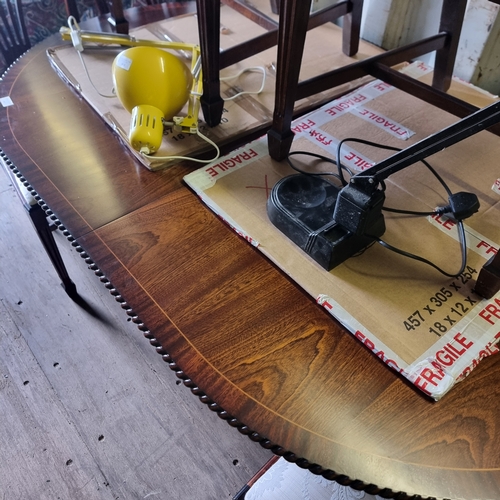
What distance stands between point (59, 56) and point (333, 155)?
27.9 inches

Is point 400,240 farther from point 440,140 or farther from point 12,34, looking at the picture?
point 12,34

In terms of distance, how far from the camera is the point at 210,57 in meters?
0.83

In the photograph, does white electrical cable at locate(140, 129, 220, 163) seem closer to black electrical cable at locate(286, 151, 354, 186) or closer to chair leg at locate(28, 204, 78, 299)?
black electrical cable at locate(286, 151, 354, 186)

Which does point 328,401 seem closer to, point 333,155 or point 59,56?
point 333,155

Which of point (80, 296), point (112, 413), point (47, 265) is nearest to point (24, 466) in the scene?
point (112, 413)

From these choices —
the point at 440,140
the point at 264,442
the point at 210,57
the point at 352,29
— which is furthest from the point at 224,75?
the point at 264,442

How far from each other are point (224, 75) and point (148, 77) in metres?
0.28

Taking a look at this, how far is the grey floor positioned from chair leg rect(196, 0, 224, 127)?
64cm

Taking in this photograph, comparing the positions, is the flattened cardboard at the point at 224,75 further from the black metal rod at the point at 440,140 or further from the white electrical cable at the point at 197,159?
the black metal rod at the point at 440,140

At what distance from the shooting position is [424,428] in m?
0.52

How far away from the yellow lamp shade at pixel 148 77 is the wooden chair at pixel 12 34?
2.83 feet

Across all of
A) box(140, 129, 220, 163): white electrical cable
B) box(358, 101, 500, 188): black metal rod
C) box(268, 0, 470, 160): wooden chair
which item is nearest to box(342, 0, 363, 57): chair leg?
box(268, 0, 470, 160): wooden chair

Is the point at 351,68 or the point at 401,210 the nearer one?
the point at 401,210

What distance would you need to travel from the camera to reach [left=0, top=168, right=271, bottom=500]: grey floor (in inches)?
39.5
